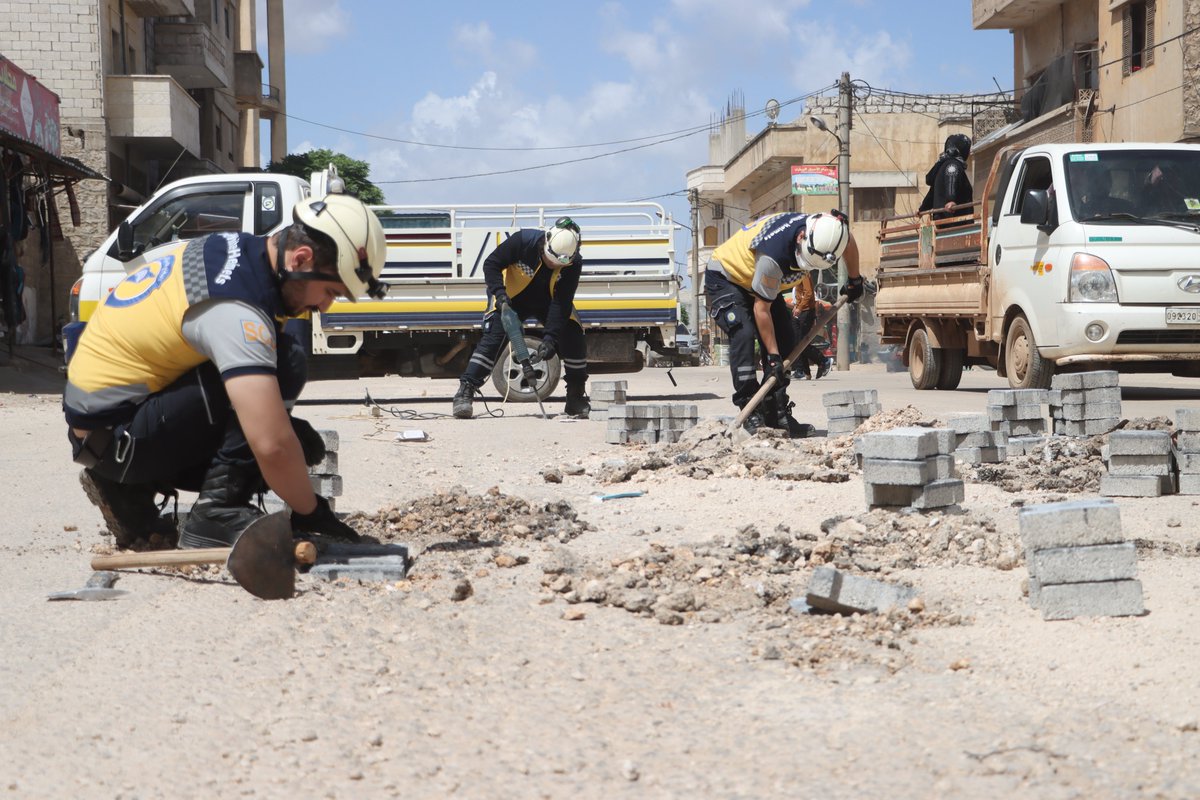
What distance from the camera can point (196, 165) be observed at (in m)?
31.6

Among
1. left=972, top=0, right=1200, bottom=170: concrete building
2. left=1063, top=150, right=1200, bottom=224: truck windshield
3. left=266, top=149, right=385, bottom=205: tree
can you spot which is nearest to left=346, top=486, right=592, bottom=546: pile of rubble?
left=1063, top=150, right=1200, bottom=224: truck windshield

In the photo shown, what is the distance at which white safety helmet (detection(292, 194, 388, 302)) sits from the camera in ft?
13.4

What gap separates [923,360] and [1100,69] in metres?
14.9

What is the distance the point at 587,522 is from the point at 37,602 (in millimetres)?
2273

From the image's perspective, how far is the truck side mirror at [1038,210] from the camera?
35.7 ft

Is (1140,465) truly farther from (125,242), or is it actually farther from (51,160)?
(51,160)

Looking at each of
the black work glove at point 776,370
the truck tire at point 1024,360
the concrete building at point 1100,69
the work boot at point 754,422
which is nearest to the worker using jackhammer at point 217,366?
the work boot at point 754,422

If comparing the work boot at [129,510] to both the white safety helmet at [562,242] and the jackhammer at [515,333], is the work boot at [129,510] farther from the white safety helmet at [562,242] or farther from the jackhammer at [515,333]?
the jackhammer at [515,333]

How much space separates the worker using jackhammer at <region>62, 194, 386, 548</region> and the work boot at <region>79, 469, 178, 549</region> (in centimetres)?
2

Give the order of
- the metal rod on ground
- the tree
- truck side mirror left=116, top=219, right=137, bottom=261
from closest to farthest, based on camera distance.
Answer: the metal rod on ground, truck side mirror left=116, top=219, right=137, bottom=261, the tree

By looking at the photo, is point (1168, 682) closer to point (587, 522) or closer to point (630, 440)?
point (587, 522)

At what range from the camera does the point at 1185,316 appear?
34.8 ft

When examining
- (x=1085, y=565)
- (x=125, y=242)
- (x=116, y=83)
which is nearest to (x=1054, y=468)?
(x=1085, y=565)

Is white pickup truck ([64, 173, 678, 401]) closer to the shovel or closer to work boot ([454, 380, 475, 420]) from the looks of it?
work boot ([454, 380, 475, 420])
